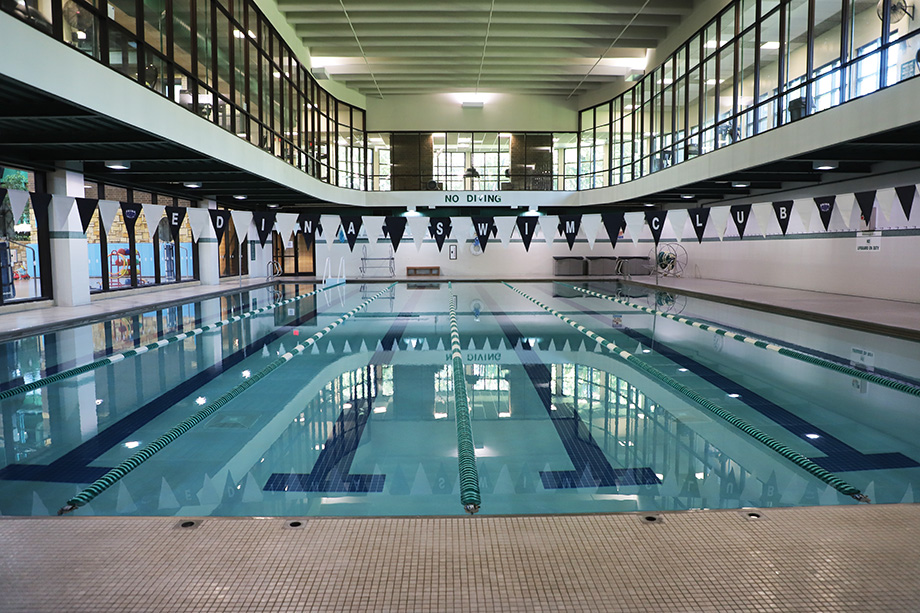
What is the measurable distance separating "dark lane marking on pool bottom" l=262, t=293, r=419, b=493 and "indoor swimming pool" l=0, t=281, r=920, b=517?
18mm

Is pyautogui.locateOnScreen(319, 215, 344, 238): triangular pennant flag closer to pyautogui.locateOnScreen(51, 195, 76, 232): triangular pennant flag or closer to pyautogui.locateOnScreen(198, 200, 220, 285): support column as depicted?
pyautogui.locateOnScreen(51, 195, 76, 232): triangular pennant flag

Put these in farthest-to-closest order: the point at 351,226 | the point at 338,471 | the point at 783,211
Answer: the point at 351,226, the point at 783,211, the point at 338,471

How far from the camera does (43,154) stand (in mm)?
9609

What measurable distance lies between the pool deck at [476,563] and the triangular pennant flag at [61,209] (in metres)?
8.60

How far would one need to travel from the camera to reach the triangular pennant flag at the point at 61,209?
9474 millimetres

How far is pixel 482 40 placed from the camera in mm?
Answer: 15172

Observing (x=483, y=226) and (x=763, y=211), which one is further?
(x=483, y=226)

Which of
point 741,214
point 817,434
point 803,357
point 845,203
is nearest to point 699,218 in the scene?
Result: point 741,214

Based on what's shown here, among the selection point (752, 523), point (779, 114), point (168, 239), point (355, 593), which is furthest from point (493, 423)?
point (168, 239)

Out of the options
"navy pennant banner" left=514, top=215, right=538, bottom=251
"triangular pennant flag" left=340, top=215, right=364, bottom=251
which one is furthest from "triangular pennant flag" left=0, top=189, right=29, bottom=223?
"navy pennant banner" left=514, top=215, right=538, bottom=251

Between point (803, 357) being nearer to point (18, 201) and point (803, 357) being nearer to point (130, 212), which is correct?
point (18, 201)

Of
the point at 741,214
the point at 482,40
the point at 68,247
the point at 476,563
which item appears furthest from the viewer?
the point at 482,40

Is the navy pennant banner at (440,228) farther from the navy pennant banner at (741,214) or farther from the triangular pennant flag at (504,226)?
the navy pennant banner at (741,214)

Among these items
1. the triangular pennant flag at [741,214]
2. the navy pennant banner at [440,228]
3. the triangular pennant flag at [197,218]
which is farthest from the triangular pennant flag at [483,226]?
the triangular pennant flag at [197,218]
